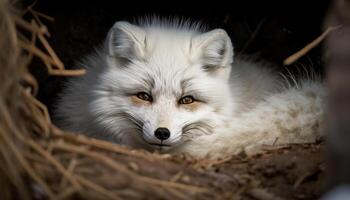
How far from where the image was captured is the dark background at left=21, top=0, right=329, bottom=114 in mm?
4504

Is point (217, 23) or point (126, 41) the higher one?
point (217, 23)

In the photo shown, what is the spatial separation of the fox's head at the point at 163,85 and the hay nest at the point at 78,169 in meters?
0.58

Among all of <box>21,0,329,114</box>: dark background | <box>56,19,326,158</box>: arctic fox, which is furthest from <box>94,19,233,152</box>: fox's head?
<box>21,0,329,114</box>: dark background

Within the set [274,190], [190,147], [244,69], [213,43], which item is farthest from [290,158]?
[244,69]

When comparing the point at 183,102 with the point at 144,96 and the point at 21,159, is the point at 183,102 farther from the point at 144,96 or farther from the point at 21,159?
the point at 21,159

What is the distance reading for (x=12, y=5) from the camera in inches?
107

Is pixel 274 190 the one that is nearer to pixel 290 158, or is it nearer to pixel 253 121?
pixel 290 158

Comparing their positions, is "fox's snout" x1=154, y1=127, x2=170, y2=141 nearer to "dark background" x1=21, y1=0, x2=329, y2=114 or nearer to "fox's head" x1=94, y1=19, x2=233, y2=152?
"fox's head" x1=94, y1=19, x2=233, y2=152

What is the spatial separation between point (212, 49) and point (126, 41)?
534 mm

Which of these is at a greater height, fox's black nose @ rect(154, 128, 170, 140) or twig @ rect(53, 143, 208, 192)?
fox's black nose @ rect(154, 128, 170, 140)

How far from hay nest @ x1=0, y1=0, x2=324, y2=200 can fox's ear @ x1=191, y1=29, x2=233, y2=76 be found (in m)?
0.97

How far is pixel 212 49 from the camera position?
11.9ft

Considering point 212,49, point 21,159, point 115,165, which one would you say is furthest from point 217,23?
point 21,159

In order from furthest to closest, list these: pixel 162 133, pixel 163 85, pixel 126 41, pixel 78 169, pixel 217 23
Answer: pixel 217 23, pixel 126 41, pixel 163 85, pixel 162 133, pixel 78 169
